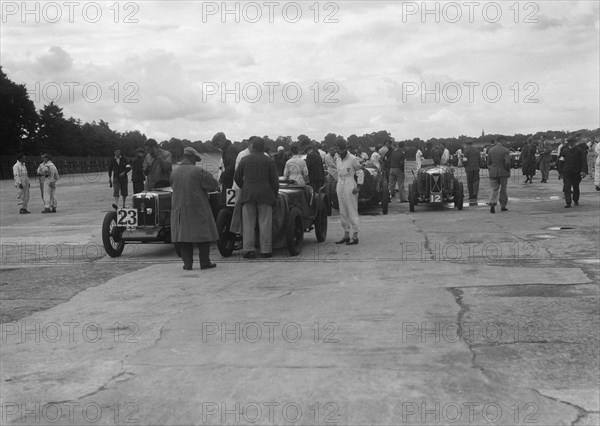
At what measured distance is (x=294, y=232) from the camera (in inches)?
495

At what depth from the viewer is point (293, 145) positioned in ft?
66.4

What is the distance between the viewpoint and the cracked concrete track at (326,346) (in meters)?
5.03

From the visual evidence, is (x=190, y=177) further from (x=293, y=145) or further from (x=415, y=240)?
(x=293, y=145)

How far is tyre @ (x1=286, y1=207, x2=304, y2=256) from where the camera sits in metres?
12.3

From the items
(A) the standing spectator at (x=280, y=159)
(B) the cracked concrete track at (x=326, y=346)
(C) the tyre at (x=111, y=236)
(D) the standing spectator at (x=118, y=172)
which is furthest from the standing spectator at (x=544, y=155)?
(C) the tyre at (x=111, y=236)

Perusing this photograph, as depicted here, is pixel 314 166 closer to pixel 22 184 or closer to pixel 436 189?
pixel 436 189

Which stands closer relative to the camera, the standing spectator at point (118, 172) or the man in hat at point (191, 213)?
the man in hat at point (191, 213)

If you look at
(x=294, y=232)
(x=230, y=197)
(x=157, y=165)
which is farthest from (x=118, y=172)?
(x=294, y=232)

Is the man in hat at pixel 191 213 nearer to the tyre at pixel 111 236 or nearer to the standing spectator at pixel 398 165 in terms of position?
the tyre at pixel 111 236

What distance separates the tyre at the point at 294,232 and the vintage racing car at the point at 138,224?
2.27 m

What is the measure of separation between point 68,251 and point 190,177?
401cm

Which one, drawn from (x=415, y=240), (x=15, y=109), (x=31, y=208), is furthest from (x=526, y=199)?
(x=15, y=109)

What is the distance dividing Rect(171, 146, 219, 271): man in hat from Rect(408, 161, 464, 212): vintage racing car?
10654 mm

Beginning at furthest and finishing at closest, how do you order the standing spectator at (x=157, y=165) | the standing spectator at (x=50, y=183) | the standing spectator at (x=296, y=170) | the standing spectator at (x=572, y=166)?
the standing spectator at (x=50, y=183)
the standing spectator at (x=572, y=166)
the standing spectator at (x=296, y=170)
the standing spectator at (x=157, y=165)
